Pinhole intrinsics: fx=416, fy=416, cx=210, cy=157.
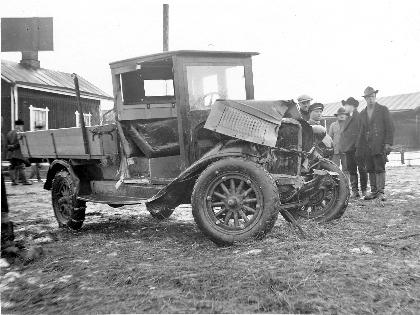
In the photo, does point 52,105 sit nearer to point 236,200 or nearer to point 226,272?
point 236,200

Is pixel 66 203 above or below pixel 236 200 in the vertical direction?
below

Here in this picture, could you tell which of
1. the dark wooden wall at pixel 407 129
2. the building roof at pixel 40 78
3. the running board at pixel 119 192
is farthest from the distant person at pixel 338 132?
the dark wooden wall at pixel 407 129

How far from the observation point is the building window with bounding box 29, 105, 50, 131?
16.1 m

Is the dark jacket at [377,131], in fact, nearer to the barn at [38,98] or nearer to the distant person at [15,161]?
the distant person at [15,161]

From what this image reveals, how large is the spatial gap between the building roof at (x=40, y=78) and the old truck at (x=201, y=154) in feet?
37.2

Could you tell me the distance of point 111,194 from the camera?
16.4 feet

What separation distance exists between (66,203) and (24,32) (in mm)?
2170

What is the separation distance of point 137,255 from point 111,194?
57.9 inches

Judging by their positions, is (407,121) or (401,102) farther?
(401,102)

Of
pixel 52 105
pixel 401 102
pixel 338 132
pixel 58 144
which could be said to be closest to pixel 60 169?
pixel 58 144

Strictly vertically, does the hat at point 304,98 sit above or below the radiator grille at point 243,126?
above

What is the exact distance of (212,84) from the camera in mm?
4445

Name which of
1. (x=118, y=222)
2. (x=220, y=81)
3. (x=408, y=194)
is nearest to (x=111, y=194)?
(x=118, y=222)

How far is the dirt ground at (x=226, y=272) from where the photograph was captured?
238 cm
